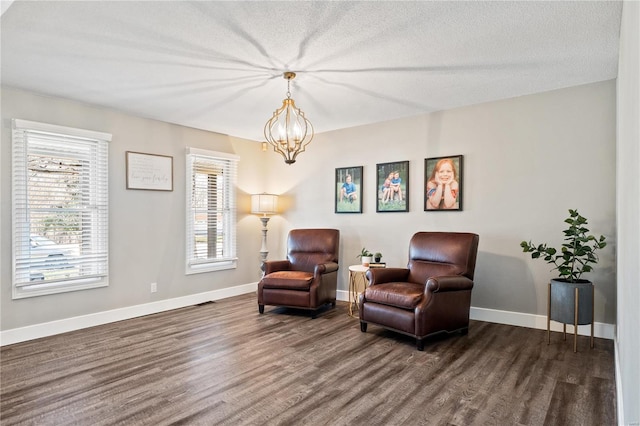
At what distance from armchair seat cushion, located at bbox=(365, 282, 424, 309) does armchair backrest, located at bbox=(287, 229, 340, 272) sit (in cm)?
126

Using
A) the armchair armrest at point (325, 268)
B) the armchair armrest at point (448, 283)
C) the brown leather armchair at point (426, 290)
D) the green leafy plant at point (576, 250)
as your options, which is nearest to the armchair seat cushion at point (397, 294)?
the brown leather armchair at point (426, 290)

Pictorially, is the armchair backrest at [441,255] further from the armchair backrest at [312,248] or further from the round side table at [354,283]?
the armchair backrest at [312,248]

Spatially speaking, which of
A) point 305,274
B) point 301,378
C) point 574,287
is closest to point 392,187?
point 305,274

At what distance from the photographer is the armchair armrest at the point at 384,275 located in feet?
12.9

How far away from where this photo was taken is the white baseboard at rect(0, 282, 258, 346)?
11.9ft

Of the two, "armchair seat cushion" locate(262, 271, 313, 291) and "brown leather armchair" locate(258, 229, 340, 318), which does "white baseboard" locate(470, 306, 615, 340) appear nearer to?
"brown leather armchair" locate(258, 229, 340, 318)

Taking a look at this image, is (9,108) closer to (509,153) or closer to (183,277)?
(183,277)

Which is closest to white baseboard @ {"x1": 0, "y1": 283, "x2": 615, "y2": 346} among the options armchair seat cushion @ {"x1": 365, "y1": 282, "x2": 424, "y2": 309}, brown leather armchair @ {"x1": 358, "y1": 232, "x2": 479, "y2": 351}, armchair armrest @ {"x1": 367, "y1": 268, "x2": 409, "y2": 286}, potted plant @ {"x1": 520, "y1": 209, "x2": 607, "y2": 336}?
potted plant @ {"x1": 520, "y1": 209, "x2": 607, "y2": 336}

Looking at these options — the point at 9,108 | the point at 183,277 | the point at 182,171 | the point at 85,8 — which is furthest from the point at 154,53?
the point at 183,277

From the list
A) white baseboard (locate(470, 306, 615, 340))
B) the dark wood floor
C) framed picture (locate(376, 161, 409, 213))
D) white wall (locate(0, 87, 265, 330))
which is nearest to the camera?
the dark wood floor

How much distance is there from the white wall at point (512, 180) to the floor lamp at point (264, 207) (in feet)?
4.36

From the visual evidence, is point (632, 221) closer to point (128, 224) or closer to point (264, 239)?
point (128, 224)

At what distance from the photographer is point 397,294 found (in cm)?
355

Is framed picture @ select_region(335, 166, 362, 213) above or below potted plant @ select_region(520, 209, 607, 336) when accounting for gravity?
above
